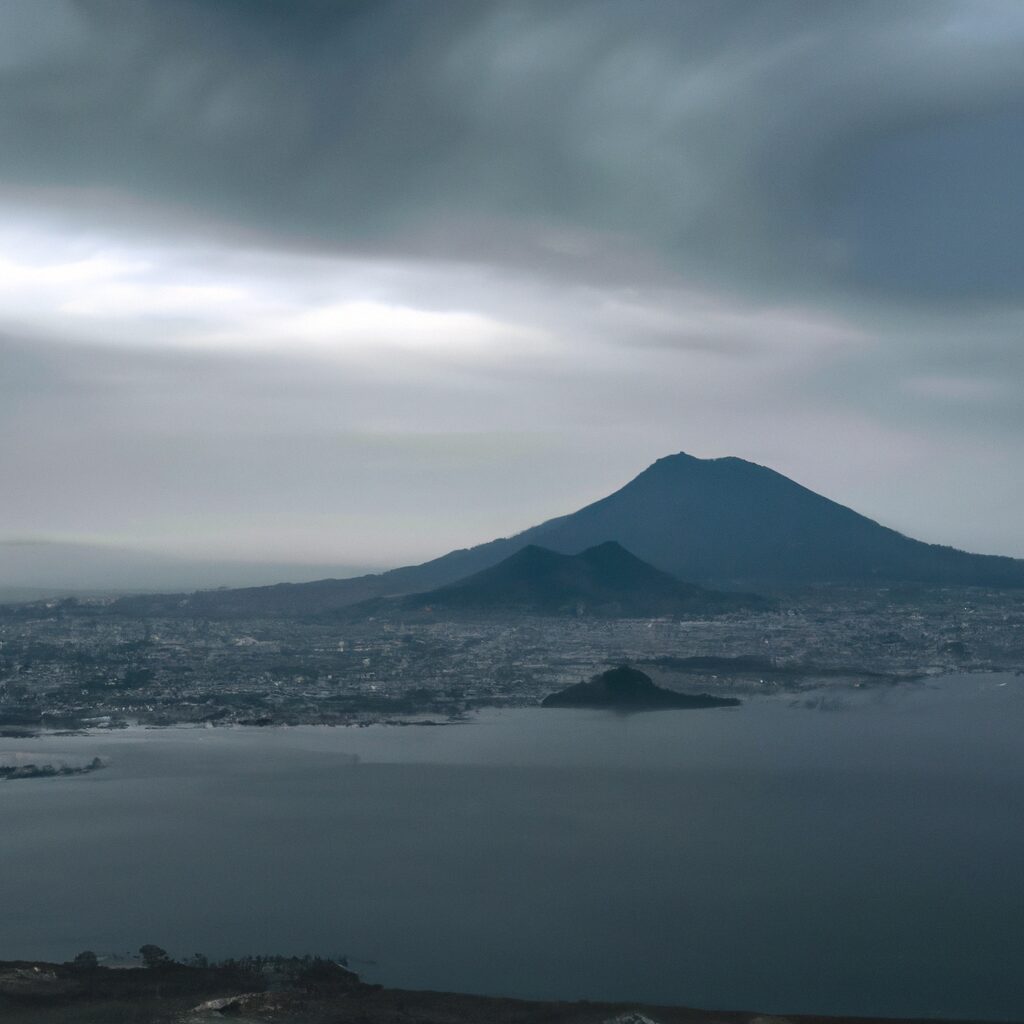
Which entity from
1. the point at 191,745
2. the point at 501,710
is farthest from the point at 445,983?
the point at 501,710

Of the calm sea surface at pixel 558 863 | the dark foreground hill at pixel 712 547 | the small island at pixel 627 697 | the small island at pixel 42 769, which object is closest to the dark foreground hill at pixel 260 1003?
the calm sea surface at pixel 558 863

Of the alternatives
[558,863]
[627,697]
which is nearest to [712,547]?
[627,697]

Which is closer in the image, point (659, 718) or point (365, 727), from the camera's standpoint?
point (365, 727)

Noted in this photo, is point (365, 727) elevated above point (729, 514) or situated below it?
below

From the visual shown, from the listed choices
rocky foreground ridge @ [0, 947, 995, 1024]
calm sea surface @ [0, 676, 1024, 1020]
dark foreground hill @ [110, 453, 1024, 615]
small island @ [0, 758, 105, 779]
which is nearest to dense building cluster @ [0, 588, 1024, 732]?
calm sea surface @ [0, 676, 1024, 1020]

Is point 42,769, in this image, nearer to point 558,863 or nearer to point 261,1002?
point 558,863

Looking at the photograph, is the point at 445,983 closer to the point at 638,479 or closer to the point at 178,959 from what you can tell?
the point at 178,959

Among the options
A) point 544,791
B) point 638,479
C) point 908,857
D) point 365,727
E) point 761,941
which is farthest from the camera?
point 638,479

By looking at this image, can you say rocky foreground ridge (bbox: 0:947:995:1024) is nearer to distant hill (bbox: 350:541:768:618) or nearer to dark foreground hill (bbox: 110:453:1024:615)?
distant hill (bbox: 350:541:768:618)
